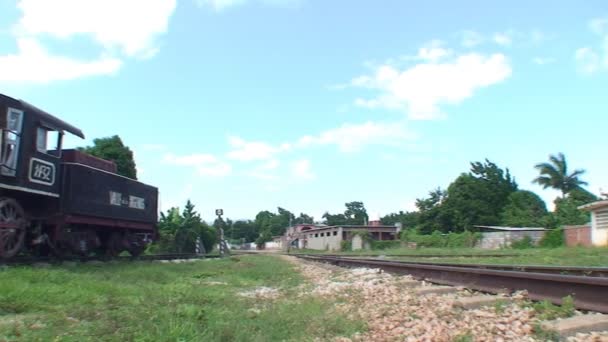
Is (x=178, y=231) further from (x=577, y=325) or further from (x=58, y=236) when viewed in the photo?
(x=577, y=325)

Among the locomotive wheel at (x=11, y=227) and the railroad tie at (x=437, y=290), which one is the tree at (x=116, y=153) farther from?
the railroad tie at (x=437, y=290)

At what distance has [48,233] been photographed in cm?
1325

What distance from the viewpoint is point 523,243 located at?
3641cm

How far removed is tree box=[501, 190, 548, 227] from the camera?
57.2 m

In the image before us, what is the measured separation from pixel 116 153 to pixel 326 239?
4169 cm

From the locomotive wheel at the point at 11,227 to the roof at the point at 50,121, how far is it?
2069mm

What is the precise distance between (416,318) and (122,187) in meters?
13.5

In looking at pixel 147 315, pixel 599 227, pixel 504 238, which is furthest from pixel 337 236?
pixel 147 315

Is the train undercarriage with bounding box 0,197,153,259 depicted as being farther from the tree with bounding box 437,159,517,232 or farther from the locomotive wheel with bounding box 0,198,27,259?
the tree with bounding box 437,159,517,232

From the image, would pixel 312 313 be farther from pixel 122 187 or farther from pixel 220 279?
pixel 122 187

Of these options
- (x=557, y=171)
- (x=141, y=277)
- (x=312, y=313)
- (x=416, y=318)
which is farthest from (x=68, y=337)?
(x=557, y=171)

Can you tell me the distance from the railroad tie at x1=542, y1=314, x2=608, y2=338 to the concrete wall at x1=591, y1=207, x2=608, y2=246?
95.4 feet

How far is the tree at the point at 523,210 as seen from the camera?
188 feet

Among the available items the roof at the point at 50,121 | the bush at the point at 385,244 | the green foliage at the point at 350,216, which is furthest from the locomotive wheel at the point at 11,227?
the green foliage at the point at 350,216
